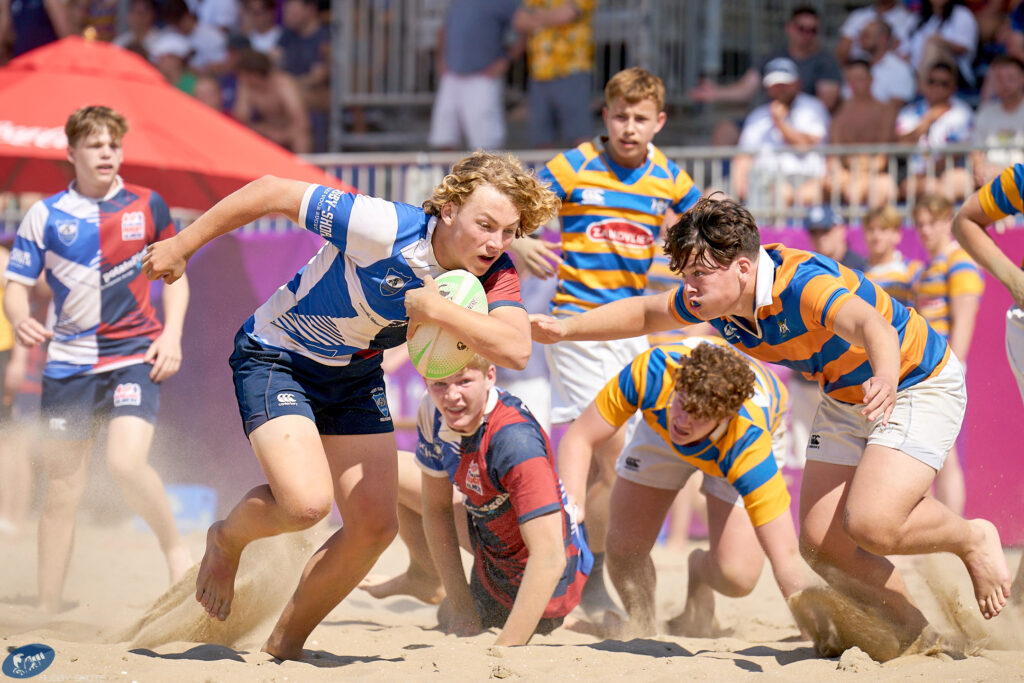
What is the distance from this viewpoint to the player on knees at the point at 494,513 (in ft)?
13.4

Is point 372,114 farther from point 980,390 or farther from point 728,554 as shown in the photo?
point 728,554

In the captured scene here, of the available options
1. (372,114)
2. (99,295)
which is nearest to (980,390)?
(99,295)

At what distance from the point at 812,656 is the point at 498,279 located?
1.96 meters

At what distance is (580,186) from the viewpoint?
18.5 feet

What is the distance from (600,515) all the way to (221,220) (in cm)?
268

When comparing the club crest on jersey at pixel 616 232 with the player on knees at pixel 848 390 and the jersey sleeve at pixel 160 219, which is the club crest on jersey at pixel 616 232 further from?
the jersey sleeve at pixel 160 219

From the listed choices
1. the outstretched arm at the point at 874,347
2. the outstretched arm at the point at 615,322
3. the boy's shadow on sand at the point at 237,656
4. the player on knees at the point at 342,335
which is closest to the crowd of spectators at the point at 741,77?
the outstretched arm at the point at 615,322

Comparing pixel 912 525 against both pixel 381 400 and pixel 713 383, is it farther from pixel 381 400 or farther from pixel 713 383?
pixel 381 400

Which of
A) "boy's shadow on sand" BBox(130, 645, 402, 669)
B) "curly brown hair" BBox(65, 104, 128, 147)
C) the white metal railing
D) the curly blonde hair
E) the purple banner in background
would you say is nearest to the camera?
the curly blonde hair

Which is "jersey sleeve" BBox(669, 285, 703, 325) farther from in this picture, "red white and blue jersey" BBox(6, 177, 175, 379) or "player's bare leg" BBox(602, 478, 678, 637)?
"red white and blue jersey" BBox(6, 177, 175, 379)

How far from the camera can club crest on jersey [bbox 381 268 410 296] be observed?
3.83m

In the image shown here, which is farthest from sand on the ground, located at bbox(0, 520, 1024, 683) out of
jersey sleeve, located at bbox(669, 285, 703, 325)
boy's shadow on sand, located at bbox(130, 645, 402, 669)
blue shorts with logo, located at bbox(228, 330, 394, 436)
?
jersey sleeve, located at bbox(669, 285, 703, 325)

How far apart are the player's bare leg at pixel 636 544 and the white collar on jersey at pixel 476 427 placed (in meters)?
1.04

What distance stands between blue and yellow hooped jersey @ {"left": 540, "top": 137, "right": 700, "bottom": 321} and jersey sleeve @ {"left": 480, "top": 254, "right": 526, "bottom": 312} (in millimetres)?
1766
